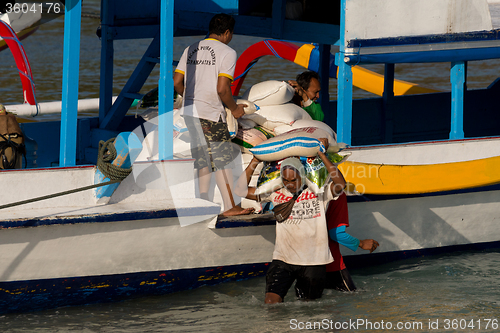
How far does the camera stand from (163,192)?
200 inches

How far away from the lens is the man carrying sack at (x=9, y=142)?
534 centimetres

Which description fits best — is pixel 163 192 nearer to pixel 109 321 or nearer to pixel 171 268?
pixel 171 268

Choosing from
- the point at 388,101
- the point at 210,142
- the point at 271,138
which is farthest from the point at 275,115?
the point at 388,101

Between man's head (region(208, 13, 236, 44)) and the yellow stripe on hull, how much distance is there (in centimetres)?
146

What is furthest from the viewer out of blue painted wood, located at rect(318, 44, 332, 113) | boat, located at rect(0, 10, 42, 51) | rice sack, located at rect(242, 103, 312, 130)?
boat, located at rect(0, 10, 42, 51)

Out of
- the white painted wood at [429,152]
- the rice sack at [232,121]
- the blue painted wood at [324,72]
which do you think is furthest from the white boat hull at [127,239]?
the blue painted wood at [324,72]

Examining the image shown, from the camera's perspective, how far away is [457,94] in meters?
6.01

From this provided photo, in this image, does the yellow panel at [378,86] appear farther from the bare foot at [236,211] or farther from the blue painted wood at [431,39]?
the bare foot at [236,211]

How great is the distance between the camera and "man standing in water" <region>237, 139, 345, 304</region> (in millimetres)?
4531

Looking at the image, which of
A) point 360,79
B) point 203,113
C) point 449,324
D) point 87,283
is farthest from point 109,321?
point 360,79

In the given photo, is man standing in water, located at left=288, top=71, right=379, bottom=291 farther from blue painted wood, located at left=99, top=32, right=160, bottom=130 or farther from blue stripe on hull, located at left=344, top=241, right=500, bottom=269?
blue painted wood, located at left=99, top=32, right=160, bottom=130

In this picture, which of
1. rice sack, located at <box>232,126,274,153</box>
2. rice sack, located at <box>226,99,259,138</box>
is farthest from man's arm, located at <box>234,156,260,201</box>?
rice sack, located at <box>232,126,274,153</box>

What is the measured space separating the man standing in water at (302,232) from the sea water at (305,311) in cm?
31

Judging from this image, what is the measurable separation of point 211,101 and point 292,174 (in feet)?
3.44
